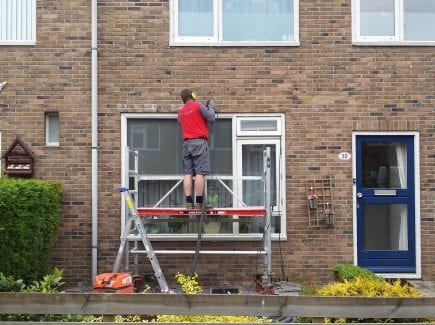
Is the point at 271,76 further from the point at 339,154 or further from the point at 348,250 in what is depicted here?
the point at 348,250

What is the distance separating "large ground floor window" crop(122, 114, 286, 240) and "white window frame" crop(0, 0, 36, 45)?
2030 millimetres

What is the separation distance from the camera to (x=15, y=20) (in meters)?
9.78

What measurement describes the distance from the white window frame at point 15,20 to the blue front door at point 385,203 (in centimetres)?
537

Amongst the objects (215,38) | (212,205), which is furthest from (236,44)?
(212,205)

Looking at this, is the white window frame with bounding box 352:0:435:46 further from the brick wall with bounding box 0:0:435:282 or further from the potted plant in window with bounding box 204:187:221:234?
the potted plant in window with bounding box 204:187:221:234

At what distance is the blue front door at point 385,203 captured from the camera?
9.73 metres

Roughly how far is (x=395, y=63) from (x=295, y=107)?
5.56 feet

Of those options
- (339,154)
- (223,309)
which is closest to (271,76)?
(339,154)

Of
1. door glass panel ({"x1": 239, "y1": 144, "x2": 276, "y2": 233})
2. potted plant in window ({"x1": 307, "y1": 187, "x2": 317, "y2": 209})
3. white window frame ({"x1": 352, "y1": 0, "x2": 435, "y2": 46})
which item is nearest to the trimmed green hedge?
door glass panel ({"x1": 239, "y1": 144, "x2": 276, "y2": 233})

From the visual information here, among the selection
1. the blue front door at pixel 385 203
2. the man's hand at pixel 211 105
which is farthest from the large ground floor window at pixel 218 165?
the blue front door at pixel 385 203

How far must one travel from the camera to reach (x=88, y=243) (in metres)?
9.61

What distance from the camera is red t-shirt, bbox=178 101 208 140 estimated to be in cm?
883

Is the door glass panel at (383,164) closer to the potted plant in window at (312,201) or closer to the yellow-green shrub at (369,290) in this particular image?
the potted plant in window at (312,201)

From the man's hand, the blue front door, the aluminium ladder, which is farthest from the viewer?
the blue front door
